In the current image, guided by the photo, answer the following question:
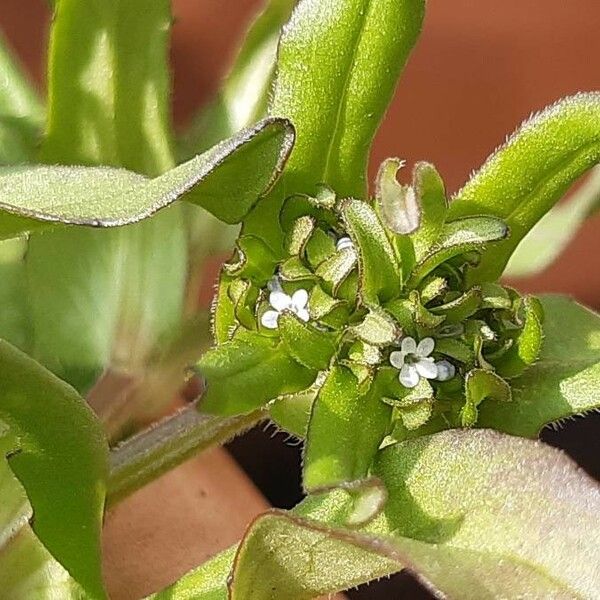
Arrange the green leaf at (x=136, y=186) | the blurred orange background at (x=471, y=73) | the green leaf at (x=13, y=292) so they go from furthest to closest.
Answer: the blurred orange background at (x=471, y=73) → the green leaf at (x=13, y=292) → the green leaf at (x=136, y=186)

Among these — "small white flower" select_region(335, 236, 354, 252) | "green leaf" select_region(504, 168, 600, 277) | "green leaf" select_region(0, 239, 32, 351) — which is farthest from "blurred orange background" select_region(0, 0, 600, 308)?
"small white flower" select_region(335, 236, 354, 252)

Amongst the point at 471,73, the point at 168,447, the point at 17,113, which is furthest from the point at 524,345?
the point at 471,73

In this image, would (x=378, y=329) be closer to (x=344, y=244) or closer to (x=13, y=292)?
(x=344, y=244)

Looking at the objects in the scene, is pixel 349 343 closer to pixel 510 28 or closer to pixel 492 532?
pixel 492 532

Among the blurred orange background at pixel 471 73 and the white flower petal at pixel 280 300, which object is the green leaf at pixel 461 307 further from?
the blurred orange background at pixel 471 73

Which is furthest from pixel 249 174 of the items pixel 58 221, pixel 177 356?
pixel 177 356

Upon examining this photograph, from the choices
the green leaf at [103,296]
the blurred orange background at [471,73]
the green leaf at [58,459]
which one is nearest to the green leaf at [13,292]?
the green leaf at [103,296]
